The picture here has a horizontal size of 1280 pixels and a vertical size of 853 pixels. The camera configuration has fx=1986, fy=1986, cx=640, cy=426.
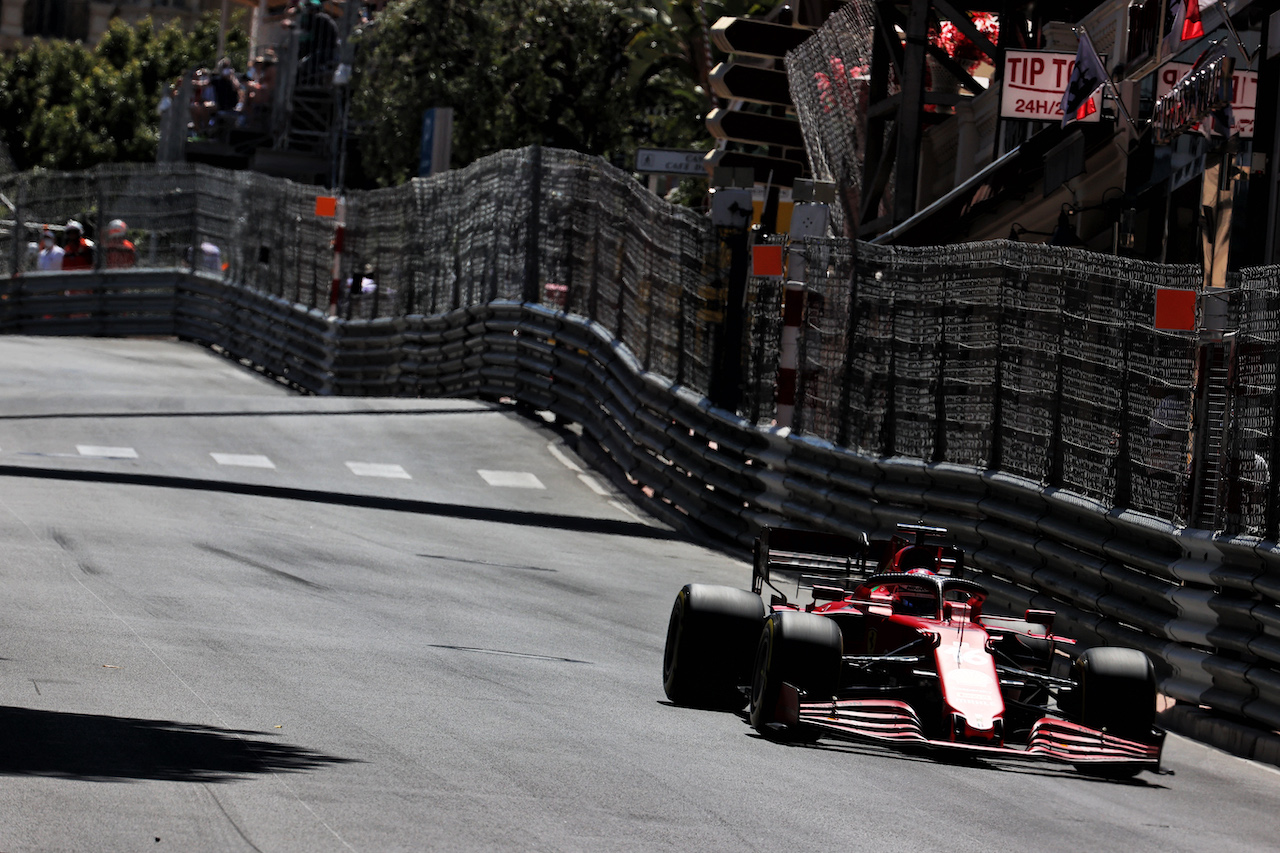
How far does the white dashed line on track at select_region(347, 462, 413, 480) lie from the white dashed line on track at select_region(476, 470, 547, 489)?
30.4 inches

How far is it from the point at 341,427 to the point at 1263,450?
13.1 m

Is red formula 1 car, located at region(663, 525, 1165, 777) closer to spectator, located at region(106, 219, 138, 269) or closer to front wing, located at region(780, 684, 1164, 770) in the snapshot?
front wing, located at region(780, 684, 1164, 770)

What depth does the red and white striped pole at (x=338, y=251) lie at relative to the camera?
27.4m

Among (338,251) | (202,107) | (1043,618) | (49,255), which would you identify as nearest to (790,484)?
(1043,618)

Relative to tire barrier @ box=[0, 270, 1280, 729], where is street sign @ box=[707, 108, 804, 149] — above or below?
above

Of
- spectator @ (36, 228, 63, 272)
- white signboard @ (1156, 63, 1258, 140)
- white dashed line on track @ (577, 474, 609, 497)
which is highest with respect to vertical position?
white signboard @ (1156, 63, 1258, 140)

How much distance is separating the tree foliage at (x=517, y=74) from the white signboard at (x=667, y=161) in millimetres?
22038

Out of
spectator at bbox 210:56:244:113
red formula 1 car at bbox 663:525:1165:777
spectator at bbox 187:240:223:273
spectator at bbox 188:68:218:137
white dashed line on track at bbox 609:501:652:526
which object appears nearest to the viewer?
red formula 1 car at bbox 663:525:1165:777

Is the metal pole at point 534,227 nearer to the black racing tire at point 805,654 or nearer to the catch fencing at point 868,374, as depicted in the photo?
the catch fencing at point 868,374

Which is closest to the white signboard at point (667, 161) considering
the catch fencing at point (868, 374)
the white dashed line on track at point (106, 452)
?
the catch fencing at point (868, 374)

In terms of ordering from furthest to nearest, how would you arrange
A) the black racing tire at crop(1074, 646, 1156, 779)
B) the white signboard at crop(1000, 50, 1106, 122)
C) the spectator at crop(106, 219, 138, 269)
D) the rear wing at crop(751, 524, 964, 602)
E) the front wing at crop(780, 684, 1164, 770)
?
the spectator at crop(106, 219, 138, 269), the white signboard at crop(1000, 50, 1106, 122), the rear wing at crop(751, 524, 964, 602), the black racing tire at crop(1074, 646, 1156, 779), the front wing at crop(780, 684, 1164, 770)

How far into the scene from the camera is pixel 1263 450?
9.21m

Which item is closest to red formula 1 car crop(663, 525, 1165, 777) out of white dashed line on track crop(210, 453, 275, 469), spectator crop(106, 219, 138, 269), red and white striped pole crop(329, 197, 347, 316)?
white dashed line on track crop(210, 453, 275, 469)

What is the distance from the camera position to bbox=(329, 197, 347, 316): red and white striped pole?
27.4 meters
